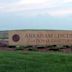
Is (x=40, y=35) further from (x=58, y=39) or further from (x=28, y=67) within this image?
(x=28, y=67)

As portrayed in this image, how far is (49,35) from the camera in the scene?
105ft

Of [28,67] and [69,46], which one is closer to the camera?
[28,67]

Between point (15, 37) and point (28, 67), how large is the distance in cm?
1657

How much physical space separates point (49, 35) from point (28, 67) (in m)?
16.7

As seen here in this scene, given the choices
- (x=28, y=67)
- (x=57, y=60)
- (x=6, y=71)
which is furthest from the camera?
(x=57, y=60)

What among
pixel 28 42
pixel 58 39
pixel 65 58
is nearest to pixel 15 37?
pixel 28 42

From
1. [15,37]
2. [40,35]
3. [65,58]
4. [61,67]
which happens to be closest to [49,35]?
[40,35]

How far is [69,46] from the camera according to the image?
32062 millimetres

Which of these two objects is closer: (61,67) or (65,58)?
(61,67)

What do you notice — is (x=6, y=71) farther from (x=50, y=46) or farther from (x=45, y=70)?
(x=50, y=46)

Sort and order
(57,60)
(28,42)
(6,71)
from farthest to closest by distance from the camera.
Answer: (28,42), (57,60), (6,71)

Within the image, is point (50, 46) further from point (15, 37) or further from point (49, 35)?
point (15, 37)

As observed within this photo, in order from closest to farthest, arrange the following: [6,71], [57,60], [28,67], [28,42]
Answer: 1. [6,71]
2. [28,67]
3. [57,60]
4. [28,42]

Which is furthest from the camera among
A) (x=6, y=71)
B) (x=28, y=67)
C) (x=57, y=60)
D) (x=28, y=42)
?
(x=28, y=42)
